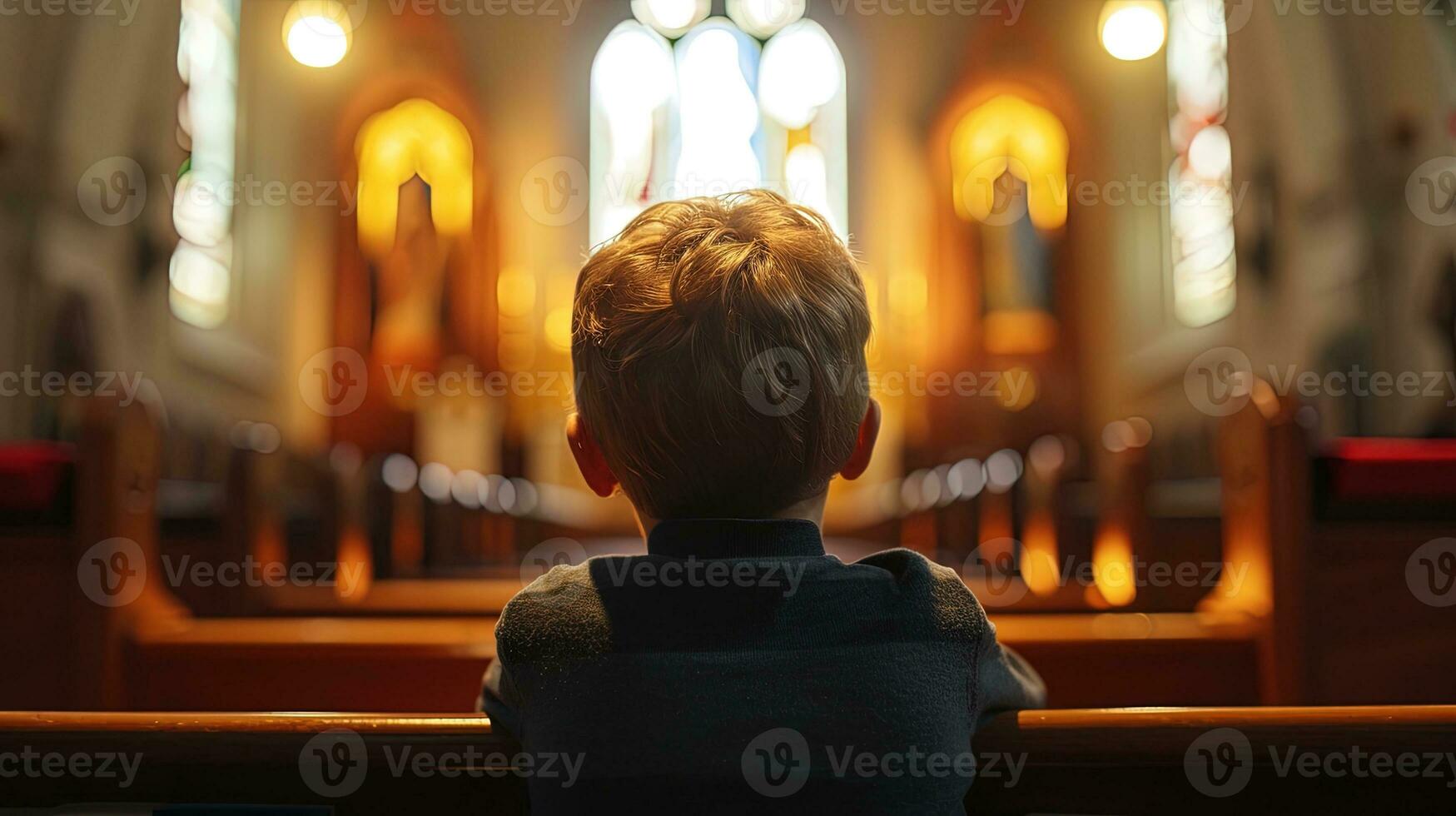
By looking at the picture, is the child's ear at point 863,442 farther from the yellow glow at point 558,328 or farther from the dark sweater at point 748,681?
the yellow glow at point 558,328

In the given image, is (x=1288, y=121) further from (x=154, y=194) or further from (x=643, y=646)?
(x=154, y=194)

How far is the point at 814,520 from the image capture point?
0.87 metres

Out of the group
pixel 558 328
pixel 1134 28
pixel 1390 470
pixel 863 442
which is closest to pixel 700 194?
pixel 558 328

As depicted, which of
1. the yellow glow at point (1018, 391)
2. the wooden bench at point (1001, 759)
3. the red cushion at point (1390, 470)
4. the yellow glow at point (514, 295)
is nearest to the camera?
the wooden bench at point (1001, 759)

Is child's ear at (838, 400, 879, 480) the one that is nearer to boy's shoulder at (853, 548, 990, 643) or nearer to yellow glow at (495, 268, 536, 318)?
boy's shoulder at (853, 548, 990, 643)

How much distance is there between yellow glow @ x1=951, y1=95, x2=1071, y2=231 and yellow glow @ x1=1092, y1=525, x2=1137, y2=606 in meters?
4.97

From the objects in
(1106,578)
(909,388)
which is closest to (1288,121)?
(909,388)

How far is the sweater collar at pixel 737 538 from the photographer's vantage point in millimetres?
808

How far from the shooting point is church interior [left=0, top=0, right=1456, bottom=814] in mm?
1355

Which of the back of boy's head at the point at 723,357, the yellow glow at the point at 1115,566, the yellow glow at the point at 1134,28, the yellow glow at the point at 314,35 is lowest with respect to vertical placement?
the yellow glow at the point at 1115,566

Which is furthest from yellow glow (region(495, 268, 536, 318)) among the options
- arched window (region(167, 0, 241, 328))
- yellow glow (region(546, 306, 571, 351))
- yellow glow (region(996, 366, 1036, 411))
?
yellow glow (region(996, 366, 1036, 411))

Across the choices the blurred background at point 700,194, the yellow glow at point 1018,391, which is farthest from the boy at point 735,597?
the yellow glow at point 1018,391

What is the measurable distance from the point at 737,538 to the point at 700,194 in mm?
4569

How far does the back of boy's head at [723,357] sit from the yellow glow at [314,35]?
5.96 m
